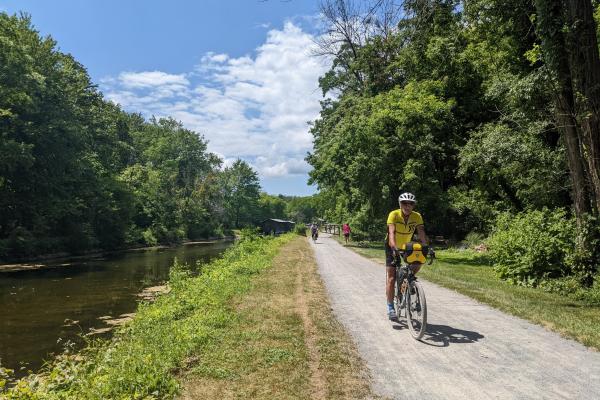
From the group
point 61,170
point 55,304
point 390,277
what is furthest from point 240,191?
point 390,277

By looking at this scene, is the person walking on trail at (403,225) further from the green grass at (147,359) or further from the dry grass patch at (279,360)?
the green grass at (147,359)

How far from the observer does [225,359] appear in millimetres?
6168

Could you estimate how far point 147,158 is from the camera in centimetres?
9119

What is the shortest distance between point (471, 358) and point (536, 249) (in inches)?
362

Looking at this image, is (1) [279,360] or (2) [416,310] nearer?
(1) [279,360]

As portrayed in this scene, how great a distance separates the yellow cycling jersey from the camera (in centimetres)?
749

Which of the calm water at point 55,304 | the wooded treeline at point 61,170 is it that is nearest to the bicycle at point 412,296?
the calm water at point 55,304

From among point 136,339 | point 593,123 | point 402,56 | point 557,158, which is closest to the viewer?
point 136,339

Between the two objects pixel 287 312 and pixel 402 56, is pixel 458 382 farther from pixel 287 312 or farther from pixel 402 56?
pixel 402 56

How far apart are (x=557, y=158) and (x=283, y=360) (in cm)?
1454

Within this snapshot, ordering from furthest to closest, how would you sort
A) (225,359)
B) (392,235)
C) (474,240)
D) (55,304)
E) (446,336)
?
(474,240), (55,304), (392,235), (446,336), (225,359)

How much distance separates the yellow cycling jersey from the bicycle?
27 cm

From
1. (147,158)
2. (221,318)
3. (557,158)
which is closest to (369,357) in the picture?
(221,318)

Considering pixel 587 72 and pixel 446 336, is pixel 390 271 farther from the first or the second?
pixel 587 72
